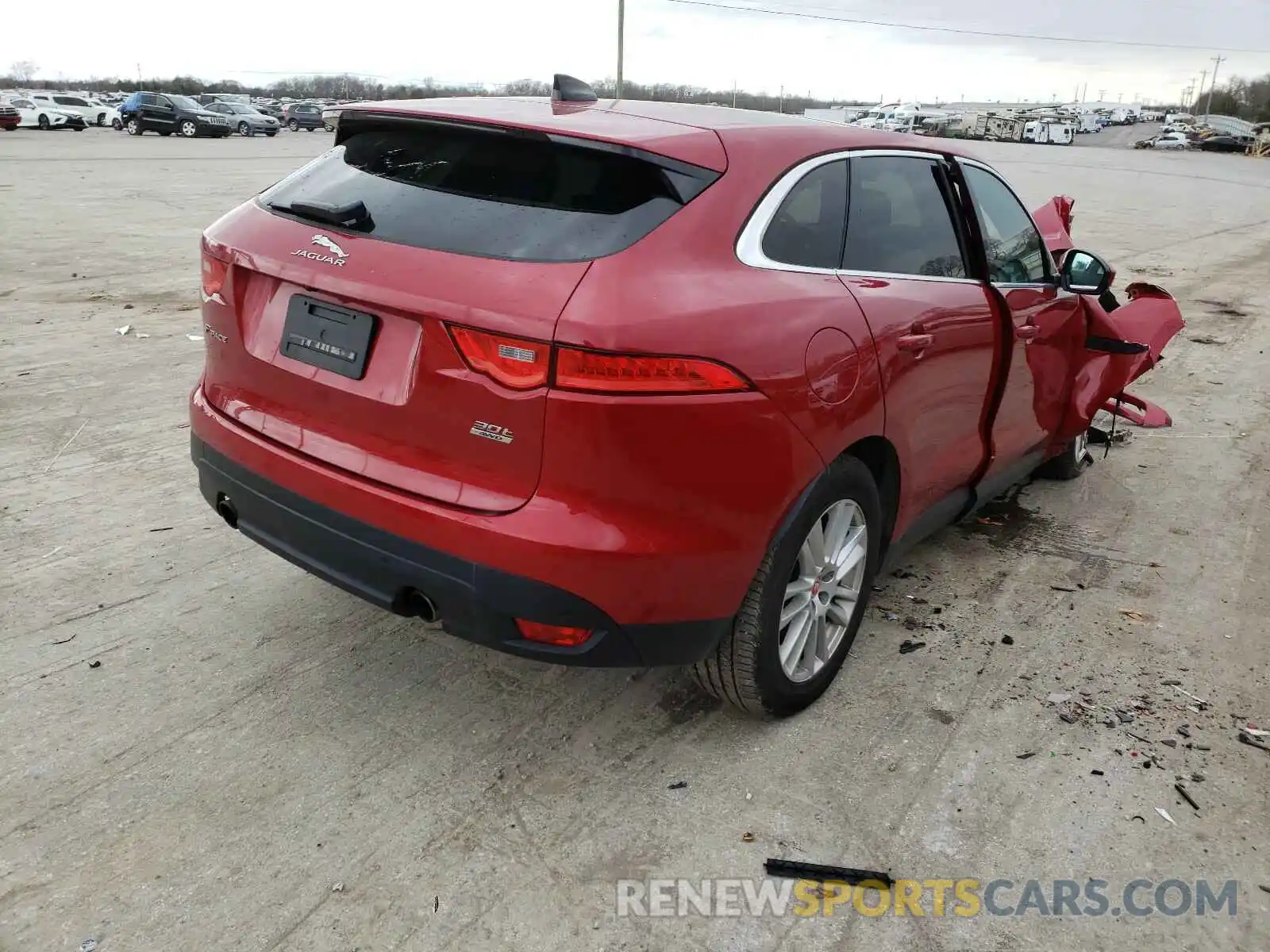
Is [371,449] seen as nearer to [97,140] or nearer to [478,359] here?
[478,359]

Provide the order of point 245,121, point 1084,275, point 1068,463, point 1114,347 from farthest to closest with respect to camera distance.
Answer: point 245,121 < point 1068,463 < point 1114,347 < point 1084,275

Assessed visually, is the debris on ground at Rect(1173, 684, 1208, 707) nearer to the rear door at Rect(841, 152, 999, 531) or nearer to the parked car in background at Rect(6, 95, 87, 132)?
the rear door at Rect(841, 152, 999, 531)

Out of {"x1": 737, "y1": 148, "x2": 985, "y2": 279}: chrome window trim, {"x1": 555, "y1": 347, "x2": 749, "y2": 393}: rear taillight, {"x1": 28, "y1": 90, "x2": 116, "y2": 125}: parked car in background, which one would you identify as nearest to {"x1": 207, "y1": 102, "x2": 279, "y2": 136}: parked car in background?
{"x1": 28, "y1": 90, "x2": 116, "y2": 125}: parked car in background

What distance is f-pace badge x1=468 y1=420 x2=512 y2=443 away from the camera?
2.37 m

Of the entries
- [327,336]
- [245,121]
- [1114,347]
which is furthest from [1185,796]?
[245,121]

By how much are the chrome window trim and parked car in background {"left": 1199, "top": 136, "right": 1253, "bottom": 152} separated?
290 ft

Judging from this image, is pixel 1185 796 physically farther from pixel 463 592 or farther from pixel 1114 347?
pixel 1114 347

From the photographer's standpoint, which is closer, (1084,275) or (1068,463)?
(1084,275)

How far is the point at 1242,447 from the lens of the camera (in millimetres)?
5887

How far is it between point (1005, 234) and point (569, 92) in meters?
1.89

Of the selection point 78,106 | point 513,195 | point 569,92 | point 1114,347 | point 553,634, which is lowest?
point 553,634

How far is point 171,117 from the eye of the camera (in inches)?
1588

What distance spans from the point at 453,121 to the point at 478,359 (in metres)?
0.83

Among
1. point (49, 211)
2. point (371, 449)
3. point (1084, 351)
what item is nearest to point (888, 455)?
point (371, 449)
